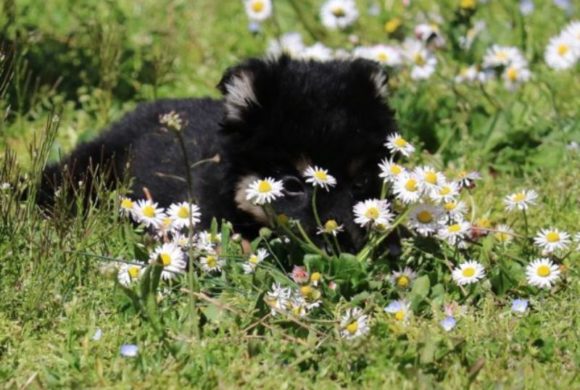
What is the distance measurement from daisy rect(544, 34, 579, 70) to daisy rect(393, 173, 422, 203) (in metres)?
3.08

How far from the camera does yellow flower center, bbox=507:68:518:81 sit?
7.48 m

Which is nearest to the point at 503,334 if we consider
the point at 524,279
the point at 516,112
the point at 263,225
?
the point at 524,279

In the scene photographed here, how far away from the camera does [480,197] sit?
6.48 meters

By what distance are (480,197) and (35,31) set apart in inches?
128

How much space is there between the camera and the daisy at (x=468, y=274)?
16.6ft

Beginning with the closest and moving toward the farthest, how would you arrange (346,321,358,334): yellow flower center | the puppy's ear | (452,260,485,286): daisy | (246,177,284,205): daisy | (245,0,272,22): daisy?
1. (346,321,358,334): yellow flower center
2. (246,177,284,205): daisy
3. (452,260,485,286): daisy
4. the puppy's ear
5. (245,0,272,22): daisy

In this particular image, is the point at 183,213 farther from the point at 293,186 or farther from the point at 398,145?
the point at 398,145

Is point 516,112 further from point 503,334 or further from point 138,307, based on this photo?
point 138,307

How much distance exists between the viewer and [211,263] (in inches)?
195

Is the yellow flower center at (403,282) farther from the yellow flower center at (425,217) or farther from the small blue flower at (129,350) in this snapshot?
the small blue flower at (129,350)

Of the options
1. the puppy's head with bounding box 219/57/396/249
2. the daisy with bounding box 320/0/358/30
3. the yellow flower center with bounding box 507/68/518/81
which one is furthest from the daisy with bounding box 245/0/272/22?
the puppy's head with bounding box 219/57/396/249

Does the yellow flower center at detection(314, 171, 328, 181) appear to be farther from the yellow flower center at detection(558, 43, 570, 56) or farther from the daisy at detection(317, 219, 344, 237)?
the yellow flower center at detection(558, 43, 570, 56)

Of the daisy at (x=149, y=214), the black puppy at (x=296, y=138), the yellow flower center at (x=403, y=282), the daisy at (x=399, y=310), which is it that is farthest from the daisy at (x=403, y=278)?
the daisy at (x=149, y=214)

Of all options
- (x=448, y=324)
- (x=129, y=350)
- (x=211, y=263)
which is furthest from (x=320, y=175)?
(x=129, y=350)
